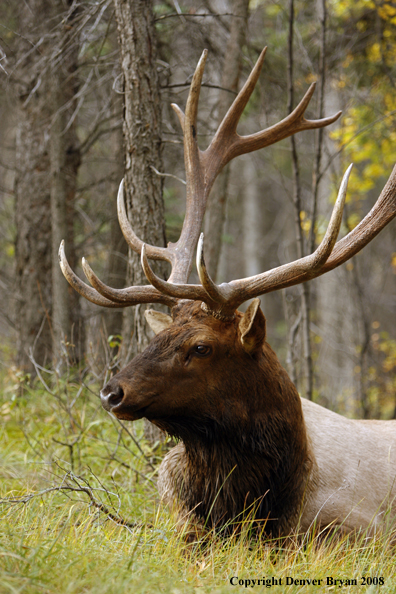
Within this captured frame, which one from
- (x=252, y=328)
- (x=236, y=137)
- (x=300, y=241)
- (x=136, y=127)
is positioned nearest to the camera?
(x=252, y=328)

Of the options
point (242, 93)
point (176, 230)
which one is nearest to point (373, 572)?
point (242, 93)

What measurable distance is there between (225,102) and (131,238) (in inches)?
101

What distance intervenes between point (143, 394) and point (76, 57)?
5091mm

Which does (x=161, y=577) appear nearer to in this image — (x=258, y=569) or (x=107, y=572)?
(x=107, y=572)

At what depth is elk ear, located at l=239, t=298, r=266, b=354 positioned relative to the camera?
2.90 m

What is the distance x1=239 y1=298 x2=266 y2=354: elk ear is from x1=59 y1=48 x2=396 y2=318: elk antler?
153 mm

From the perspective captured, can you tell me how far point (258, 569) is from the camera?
104 inches

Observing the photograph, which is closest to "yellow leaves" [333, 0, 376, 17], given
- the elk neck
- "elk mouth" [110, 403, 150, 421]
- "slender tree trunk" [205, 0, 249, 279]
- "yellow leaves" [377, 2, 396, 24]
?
"yellow leaves" [377, 2, 396, 24]

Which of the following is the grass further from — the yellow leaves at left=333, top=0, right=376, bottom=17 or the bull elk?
the yellow leaves at left=333, top=0, right=376, bottom=17

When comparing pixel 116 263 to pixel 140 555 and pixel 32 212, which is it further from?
pixel 140 555

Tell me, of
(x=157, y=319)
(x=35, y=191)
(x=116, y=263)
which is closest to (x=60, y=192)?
(x=35, y=191)

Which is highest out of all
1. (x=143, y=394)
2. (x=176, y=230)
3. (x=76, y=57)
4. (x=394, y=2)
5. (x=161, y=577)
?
(x=394, y=2)

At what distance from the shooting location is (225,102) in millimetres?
5676

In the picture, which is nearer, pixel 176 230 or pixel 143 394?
pixel 143 394
